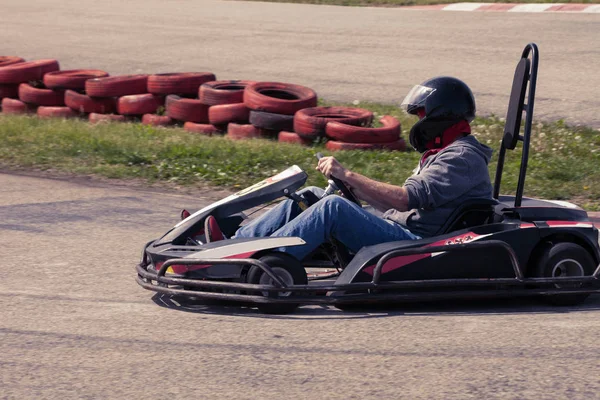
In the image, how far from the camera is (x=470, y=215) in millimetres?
4500

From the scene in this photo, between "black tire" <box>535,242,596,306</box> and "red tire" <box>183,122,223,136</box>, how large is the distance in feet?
16.4

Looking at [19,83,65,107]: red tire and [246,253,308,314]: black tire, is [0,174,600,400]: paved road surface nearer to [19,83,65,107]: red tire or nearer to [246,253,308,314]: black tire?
[246,253,308,314]: black tire

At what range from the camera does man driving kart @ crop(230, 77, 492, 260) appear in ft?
14.5

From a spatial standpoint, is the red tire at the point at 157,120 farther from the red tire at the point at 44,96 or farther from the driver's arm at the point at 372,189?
the driver's arm at the point at 372,189

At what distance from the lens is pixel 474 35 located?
49.9ft

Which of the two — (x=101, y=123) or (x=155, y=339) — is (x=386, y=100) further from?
(x=155, y=339)

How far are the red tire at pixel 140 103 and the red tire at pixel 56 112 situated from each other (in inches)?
23.8

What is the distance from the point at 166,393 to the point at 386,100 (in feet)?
24.5

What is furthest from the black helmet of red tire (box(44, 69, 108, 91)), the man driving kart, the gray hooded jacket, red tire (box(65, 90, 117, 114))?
red tire (box(44, 69, 108, 91))

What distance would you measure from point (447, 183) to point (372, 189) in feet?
1.13

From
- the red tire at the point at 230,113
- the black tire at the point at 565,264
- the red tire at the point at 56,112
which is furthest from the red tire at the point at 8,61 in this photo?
the black tire at the point at 565,264

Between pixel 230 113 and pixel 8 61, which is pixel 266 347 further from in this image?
pixel 8 61

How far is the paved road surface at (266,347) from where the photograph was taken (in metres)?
3.47

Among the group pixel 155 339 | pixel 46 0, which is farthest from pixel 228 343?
pixel 46 0
